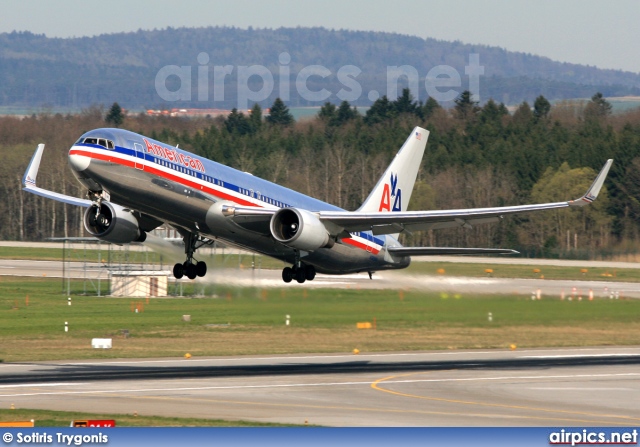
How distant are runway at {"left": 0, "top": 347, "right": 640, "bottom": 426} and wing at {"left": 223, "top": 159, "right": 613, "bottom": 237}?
277 inches

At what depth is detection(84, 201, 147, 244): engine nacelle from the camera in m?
45.8

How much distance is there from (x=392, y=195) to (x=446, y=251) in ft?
24.8

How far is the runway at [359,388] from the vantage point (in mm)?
39781

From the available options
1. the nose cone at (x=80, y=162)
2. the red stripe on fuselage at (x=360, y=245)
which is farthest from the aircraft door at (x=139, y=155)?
the red stripe on fuselage at (x=360, y=245)

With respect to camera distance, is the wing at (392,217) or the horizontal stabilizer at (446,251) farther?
the horizontal stabilizer at (446,251)

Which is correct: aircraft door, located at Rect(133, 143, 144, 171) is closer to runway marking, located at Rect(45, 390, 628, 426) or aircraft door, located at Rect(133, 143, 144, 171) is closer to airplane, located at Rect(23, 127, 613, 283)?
airplane, located at Rect(23, 127, 613, 283)

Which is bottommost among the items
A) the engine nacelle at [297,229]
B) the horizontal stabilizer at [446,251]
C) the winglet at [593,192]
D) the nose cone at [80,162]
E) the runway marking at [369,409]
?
the runway marking at [369,409]

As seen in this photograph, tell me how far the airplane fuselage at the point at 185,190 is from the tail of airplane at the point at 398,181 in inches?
208

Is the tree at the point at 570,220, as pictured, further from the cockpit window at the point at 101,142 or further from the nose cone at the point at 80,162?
the nose cone at the point at 80,162

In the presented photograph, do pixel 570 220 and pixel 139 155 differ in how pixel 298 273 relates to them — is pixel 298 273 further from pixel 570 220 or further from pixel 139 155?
pixel 570 220

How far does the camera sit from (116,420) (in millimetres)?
37219

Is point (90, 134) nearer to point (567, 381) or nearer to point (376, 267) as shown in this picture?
point (376, 267)

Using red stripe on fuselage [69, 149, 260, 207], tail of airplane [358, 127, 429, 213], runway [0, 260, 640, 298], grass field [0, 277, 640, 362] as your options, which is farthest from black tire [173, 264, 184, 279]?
tail of airplane [358, 127, 429, 213]

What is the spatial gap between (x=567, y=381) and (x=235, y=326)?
27232 mm
